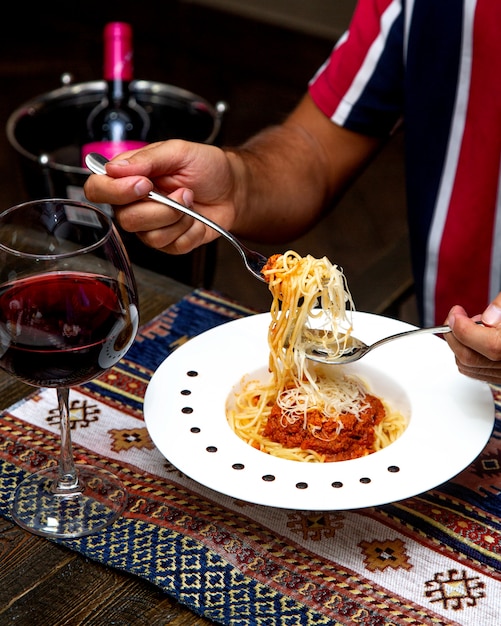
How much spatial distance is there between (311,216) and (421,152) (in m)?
0.26

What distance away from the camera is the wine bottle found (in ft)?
6.16

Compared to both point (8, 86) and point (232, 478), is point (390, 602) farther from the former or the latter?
point (8, 86)

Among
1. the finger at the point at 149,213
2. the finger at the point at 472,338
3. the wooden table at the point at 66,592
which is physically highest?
the finger at the point at 472,338

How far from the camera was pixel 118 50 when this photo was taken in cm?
189

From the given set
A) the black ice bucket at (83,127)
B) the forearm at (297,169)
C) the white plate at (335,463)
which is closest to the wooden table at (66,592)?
the white plate at (335,463)

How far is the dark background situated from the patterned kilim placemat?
2.19 m

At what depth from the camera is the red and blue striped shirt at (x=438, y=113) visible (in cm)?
165

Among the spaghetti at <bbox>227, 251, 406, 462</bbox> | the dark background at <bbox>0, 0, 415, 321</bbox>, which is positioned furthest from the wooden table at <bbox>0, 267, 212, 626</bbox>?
the dark background at <bbox>0, 0, 415, 321</bbox>

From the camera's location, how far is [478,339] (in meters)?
1.00

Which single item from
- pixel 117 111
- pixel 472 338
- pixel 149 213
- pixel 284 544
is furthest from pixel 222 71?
pixel 284 544

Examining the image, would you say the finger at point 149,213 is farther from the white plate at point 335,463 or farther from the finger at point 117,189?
the white plate at point 335,463

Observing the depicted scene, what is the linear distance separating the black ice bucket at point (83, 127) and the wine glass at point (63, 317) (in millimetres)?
1014

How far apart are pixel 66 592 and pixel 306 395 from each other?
382 millimetres

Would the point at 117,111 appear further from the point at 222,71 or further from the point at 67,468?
the point at 222,71
